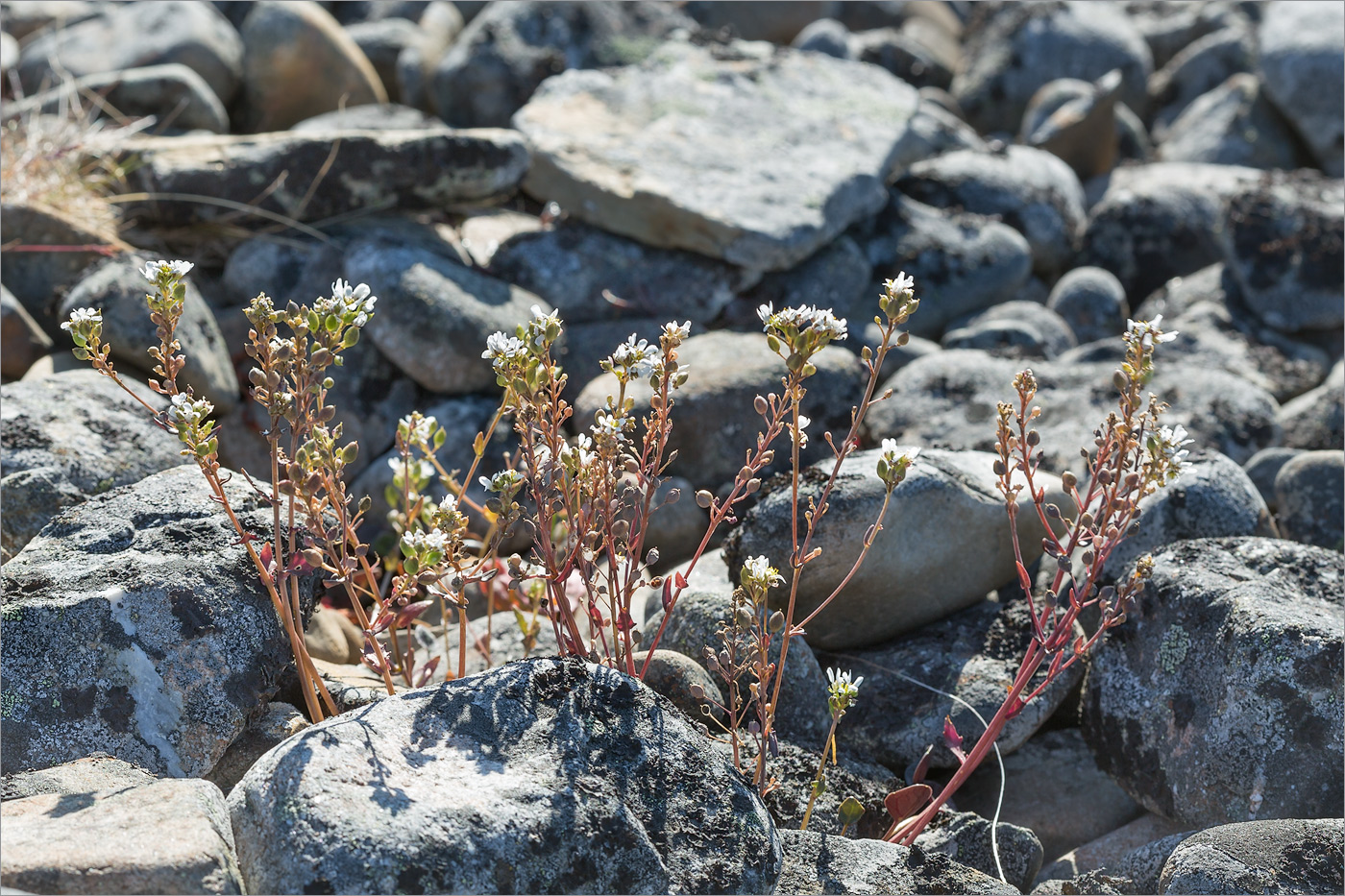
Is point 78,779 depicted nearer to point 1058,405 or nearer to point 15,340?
point 15,340

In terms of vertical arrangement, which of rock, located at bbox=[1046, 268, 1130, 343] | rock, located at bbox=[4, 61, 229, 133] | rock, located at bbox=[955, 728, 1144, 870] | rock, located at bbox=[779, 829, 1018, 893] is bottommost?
rock, located at bbox=[955, 728, 1144, 870]

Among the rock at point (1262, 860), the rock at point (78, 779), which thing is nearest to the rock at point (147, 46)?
the rock at point (78, 779)

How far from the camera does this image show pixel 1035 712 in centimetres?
362

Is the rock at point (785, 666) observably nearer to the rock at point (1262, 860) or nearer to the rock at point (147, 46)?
the rock at point (1262, 860)

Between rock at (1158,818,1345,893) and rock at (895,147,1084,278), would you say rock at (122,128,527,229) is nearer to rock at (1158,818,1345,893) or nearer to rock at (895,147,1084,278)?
rock at (895,147,1084,278)

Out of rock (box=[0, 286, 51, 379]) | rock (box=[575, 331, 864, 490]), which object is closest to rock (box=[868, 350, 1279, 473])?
rock (box=[575, 331, 864, 490])

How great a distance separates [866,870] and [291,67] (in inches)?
282

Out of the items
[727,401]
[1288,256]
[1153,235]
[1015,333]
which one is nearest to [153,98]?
[727,401]

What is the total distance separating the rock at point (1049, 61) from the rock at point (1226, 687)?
24.6 ft

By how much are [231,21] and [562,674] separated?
8.84 meters

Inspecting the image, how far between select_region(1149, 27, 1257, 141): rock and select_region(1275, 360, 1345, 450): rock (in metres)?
5.48

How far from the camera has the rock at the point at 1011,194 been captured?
7.60m

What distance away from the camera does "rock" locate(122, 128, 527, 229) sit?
566cm

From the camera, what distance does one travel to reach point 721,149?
6.66m
